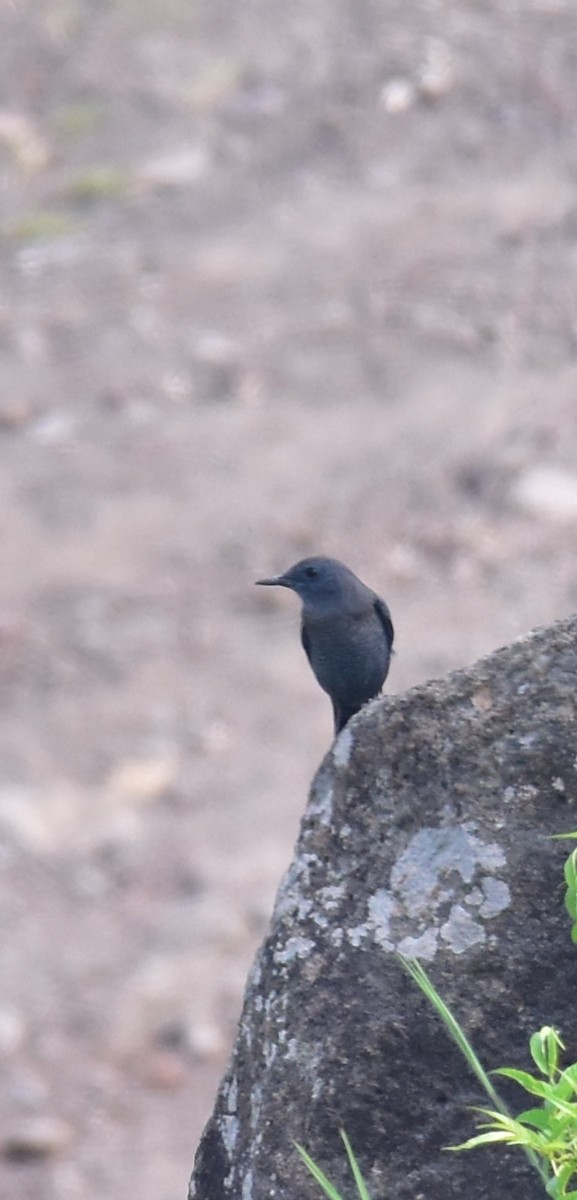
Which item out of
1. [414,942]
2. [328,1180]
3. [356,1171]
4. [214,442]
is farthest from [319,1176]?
[214,442]

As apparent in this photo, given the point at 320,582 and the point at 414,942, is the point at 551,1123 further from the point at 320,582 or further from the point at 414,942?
the point at 320,582

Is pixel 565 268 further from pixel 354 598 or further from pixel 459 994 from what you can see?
pixel 459 994

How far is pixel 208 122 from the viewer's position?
13648 millimetres

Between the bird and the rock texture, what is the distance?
1.32 m

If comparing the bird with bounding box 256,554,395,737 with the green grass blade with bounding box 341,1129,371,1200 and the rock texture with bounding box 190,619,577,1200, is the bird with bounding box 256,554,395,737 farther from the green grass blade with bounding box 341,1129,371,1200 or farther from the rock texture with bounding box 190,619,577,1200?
the green grass blade with bounding box 341,1129,371,1200

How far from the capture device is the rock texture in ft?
9.18

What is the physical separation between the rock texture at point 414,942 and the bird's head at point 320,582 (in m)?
1.52

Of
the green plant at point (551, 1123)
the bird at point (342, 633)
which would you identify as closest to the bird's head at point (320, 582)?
the bird at point (342, 633)

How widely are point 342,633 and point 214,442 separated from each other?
647 cm

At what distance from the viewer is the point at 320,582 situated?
4621 millimetres

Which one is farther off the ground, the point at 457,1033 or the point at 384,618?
the point at 384,618

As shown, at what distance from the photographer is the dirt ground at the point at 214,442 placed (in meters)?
7.91

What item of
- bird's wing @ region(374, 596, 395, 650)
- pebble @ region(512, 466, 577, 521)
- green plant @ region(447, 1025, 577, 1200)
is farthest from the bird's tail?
pebble @ region(512, 466, 577, 521)

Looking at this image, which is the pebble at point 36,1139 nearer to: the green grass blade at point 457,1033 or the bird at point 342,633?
the bird at point 342,633
